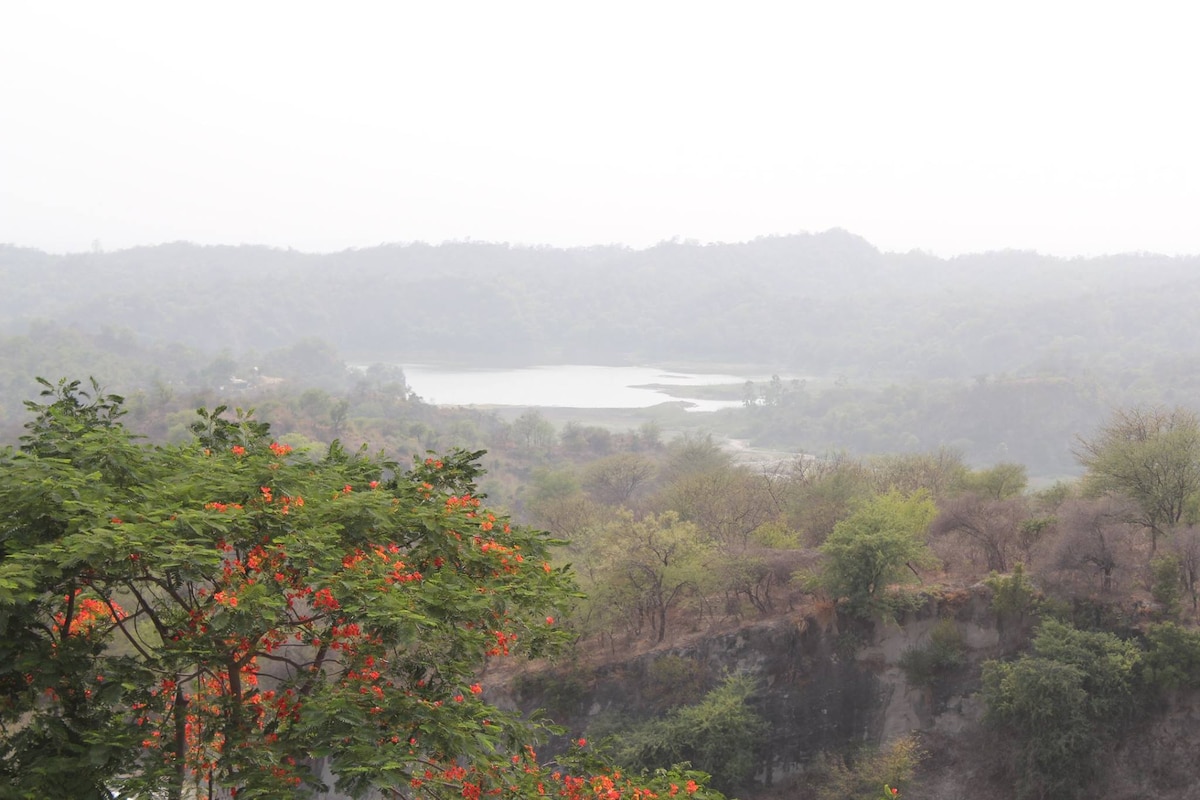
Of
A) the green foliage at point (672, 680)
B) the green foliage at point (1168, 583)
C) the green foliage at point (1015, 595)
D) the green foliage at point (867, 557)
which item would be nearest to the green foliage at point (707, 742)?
the green foliage at point (672, 680)

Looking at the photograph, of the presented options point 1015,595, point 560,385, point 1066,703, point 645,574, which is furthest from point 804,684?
point 560,385

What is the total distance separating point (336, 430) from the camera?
78125mm

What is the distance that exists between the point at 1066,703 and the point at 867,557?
612 centimetres

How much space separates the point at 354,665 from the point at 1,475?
3.16m

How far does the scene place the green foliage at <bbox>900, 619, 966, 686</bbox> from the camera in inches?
1014

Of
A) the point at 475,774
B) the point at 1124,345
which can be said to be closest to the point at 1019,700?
the point at 475,774

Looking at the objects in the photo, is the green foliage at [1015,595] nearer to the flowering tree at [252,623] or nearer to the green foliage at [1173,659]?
the green foliage at [1173,659]

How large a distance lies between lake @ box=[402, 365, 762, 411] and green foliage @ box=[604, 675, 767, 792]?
112m

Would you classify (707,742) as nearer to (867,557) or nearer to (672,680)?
(672,680)

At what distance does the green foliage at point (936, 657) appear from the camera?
1014 inches

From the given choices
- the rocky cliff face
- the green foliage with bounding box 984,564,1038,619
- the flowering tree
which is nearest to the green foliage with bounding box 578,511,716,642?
the rocky cliff face

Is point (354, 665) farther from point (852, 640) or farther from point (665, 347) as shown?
point (665, 347)

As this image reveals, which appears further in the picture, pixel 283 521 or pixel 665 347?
pixel 665 347

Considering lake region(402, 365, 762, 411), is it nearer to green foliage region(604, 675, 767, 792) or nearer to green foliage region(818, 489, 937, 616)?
green foliage region(818, 489, 937, 616)
